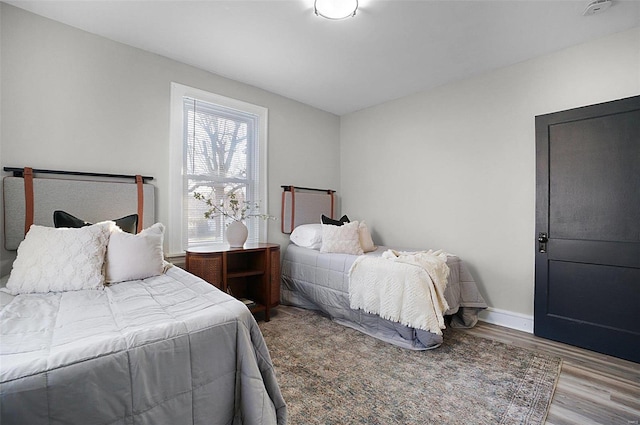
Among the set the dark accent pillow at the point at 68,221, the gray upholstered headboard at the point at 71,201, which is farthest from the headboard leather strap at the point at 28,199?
the dark accent pillow at the point at 68,221

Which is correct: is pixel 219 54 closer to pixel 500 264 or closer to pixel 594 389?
pixel 500 264

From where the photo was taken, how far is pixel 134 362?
3.31 ft

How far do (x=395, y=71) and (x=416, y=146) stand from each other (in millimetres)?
972

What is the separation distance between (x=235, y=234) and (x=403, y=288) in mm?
1735

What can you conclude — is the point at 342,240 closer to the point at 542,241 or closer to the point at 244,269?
the point at 244,269

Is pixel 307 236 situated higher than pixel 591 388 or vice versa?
pixel 307 236

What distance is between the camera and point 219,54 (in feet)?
9.04

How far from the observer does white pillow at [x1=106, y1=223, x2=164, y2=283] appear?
1908mm

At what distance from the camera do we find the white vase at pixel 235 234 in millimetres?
3066

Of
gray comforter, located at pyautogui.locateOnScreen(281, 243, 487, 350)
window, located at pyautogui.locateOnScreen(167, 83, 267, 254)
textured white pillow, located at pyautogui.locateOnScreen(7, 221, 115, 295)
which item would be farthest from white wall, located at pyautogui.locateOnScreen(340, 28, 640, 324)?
textured white pillow, located at pyautogui.locateOnScreen(7, 221, 115, 295)

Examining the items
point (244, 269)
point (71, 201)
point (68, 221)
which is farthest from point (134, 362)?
point (244, 269)

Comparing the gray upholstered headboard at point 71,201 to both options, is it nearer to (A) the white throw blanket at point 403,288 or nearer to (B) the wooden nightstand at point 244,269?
(B) the wooden nightstand at point 244,269

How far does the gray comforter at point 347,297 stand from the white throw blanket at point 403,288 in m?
0.12

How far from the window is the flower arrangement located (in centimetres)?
5
